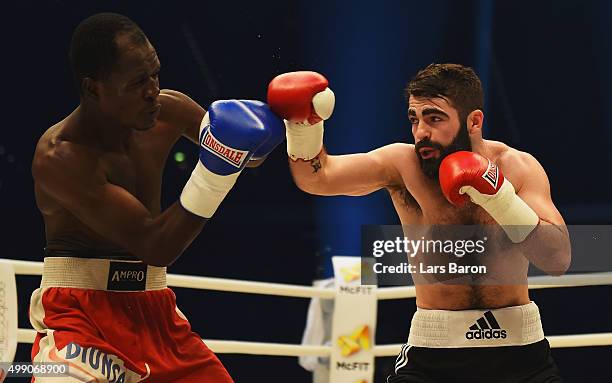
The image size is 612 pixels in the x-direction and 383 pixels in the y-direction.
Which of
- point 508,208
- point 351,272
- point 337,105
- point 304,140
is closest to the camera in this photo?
point 508,208

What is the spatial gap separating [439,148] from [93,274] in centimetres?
94

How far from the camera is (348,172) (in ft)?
8.56

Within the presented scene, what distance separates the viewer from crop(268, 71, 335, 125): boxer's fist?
7.64 feet

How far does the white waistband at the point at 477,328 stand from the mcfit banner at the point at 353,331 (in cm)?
106

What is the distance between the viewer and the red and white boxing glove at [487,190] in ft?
7.80

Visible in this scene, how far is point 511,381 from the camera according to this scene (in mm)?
2430

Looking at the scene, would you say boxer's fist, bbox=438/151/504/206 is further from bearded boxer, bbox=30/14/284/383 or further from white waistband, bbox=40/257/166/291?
white waistband, bbox=40/257/166/291

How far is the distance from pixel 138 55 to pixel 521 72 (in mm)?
3216

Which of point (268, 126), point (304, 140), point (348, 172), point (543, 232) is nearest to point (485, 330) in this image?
point (543, 232)

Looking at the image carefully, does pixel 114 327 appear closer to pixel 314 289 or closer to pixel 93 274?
pixel 93 274

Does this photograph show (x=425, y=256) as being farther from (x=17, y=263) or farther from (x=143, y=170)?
(x=17, y=263)

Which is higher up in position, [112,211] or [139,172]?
[139,172]

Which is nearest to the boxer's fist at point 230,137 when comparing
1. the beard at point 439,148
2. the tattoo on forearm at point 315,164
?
the tattoo on forearm at point 315,164

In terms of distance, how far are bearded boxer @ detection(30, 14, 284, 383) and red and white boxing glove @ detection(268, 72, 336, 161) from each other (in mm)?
97
